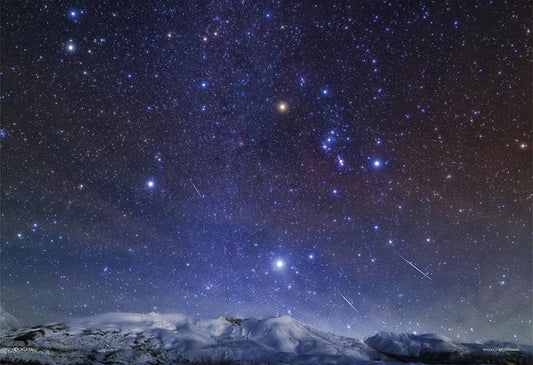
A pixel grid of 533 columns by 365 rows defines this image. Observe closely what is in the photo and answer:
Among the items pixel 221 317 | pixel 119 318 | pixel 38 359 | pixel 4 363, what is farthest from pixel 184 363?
pixel 221 317

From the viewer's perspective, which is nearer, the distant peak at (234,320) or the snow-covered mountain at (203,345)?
Result: the snow-covered mountain at (203,345)

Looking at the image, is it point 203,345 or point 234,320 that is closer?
point 203,345

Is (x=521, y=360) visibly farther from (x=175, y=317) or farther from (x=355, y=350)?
(x=175, y=317)

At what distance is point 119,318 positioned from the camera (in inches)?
2024

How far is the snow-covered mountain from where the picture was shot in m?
29.3

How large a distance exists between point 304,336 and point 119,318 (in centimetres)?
3364

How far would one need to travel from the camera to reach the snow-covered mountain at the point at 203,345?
2931 centimetres

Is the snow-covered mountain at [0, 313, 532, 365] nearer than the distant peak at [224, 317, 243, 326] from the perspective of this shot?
Yes

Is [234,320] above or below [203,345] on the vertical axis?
above

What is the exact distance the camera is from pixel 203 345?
137 ft

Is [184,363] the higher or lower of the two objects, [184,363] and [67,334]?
the lower

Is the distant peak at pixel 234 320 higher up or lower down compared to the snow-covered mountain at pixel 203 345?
higher up

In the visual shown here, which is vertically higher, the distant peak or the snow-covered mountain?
the distant peak

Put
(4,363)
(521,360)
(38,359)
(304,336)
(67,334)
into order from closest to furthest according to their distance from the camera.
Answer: (4,363) < (38,359) < (67,334) < (521,360) < (304,336)
